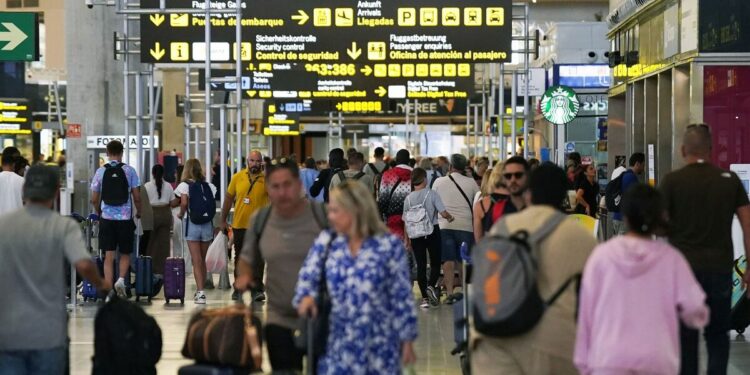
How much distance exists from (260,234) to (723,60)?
9.87 meters

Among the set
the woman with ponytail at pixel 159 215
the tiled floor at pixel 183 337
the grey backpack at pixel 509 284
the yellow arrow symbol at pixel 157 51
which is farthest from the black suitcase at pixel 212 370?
the yellow arrow symbol at pixel 157 51

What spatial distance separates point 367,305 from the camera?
6762mm

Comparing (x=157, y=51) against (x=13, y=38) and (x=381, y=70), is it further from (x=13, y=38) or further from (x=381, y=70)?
(x=13, y=38)

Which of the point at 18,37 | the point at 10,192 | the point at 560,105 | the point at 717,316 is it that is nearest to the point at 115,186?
the point at 10,192

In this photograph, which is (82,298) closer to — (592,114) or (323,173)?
(323,173)

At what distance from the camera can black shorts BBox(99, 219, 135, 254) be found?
15953 millimetres

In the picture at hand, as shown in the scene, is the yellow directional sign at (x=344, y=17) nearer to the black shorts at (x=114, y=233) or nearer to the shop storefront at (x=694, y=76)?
the shop storefront at (x=694, y=76)

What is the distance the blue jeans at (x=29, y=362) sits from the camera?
7.25 m

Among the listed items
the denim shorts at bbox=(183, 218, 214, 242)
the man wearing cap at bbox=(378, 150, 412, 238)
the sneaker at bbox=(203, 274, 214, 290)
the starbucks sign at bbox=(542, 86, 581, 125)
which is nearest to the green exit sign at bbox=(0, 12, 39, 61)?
the denim shorts at bbox=(183, 218, 214, 242)

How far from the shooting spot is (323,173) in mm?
17484

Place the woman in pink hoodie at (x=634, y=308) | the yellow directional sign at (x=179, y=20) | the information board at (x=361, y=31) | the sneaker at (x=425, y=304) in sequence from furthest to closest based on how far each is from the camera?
the information board at (x=361, y=31)
the yellow directional sign at (x=179, y=20)
the sneaker at (x=425, y=304)
the woman in pink hoodie at (x=634, y=308)

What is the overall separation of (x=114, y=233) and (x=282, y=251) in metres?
8.69

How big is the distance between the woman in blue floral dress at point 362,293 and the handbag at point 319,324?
3 centimetres

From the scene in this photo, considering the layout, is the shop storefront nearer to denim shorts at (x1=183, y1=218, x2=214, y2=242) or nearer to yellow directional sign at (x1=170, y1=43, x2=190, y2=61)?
denim shorts at (x1=183, y1=218, x2=214, y2=242)
